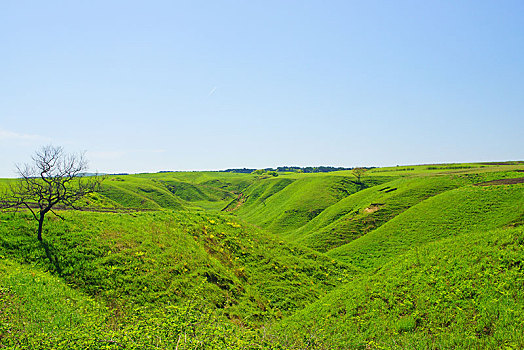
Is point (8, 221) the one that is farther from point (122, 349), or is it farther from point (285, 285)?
point (285, 285)

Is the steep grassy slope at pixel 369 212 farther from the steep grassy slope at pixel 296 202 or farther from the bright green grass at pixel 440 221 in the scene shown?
the steep grassy slope at pixel 296 202

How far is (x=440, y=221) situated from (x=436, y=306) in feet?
89.3

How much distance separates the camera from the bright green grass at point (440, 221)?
104ft

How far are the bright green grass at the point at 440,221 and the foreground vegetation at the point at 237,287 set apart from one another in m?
0.31

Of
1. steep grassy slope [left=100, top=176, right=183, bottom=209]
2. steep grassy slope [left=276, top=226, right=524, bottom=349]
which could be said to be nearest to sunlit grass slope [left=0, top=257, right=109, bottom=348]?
steep grassy slope [left=276, top=226, right=524, bottom=349]

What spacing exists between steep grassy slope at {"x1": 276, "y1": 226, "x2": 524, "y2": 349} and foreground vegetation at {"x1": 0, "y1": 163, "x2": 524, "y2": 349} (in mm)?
64

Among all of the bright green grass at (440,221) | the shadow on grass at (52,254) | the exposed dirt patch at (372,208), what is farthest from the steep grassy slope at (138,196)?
the bright green grass at (440,221)

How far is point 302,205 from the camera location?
73.3 metres

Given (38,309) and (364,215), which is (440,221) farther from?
(38,309)

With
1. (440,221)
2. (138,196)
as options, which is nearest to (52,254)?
(440,221)

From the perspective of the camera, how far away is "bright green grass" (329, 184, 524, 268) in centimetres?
3171

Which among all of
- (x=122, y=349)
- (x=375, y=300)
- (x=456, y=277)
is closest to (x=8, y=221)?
(x=122, y=349)

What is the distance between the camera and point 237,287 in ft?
63.8

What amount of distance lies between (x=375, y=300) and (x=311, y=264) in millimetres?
12257
